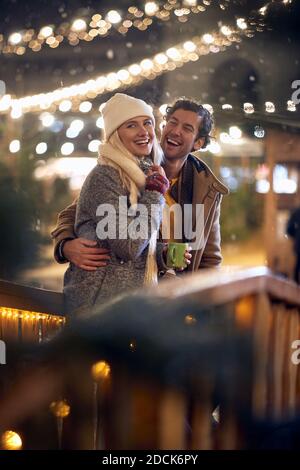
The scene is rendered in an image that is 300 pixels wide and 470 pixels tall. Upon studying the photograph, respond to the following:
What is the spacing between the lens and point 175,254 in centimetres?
263

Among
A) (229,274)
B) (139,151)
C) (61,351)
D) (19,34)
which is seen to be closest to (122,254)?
(139,151)

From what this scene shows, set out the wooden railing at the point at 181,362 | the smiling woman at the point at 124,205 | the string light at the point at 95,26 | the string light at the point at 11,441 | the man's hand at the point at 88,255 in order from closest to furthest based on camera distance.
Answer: the wooden railing at the point at 181,362, the string light at the point at 11,441, the smiling woman at the point at 124,205, the man's hand at the point at 88,255, the string light at the point at 95,26

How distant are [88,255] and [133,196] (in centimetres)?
24

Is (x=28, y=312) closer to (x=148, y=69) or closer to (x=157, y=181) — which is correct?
(x=157, y=181)

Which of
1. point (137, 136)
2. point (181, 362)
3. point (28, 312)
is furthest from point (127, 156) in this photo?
point (181, 362)

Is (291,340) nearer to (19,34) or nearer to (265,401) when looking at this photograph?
(265,401)

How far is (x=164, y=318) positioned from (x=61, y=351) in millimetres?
230

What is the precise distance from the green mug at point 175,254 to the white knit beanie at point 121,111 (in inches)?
14.6

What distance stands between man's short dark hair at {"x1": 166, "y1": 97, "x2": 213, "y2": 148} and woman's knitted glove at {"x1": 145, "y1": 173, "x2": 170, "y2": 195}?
12.1 inches

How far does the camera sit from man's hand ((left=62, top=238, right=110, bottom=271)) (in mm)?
2621

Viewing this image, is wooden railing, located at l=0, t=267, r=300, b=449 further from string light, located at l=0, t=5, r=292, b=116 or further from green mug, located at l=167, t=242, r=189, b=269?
string light, located at l=0, t=5, r=292, b=116

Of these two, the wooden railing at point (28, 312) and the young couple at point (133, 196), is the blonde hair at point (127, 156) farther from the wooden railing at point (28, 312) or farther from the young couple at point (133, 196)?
the wooden railing at point (28, 312)

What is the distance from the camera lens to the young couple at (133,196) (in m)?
2.53

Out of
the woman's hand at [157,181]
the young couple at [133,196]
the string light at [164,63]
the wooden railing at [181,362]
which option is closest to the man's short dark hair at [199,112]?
the young couple at [133,196]
